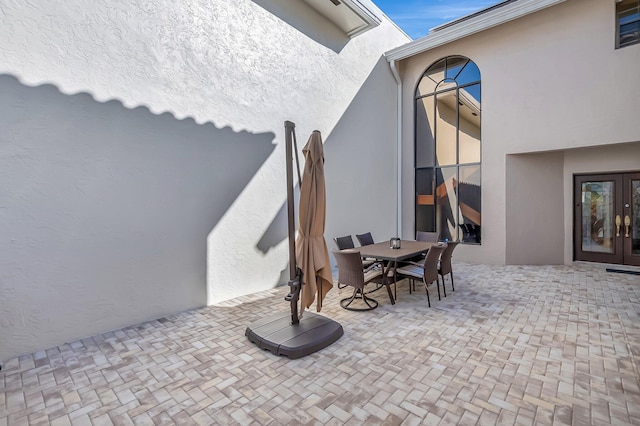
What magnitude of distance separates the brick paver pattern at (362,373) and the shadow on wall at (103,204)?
0.50 m

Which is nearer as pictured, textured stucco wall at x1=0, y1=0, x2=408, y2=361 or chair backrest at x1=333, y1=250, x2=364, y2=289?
textured stucco wall at x1=0, y1=0, x2=408, y2=361

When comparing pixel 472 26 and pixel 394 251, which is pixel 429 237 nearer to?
pixel 394 251

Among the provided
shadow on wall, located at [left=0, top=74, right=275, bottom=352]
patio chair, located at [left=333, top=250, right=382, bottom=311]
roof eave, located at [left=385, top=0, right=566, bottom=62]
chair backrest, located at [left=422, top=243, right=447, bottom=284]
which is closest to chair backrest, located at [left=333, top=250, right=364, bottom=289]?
patio chair, located at [left=333, top=250, right=382, bottom=311]

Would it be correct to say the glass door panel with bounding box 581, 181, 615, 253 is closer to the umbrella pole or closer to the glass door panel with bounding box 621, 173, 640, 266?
the glass door panel with bounding box 621, 173, 640, 266

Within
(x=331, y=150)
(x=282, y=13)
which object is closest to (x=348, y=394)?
(x=331, y=150)

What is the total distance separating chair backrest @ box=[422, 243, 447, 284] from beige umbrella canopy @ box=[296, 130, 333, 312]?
5.46 ft

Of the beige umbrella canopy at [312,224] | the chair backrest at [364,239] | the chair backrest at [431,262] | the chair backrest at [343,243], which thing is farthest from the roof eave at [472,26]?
the beige umbrella canopy at [312,224]

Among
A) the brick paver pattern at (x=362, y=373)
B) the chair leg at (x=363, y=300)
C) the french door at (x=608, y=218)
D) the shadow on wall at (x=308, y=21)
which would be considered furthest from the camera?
the french door at (x=608, y=218)

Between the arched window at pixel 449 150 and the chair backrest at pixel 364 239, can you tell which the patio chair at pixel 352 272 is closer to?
the chair backrest at pixel 364 239

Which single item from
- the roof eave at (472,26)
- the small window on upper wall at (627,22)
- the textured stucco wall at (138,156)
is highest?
the roof eave at (472,26)

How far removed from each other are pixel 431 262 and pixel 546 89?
16.8 feet

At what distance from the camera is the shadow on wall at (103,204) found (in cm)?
320

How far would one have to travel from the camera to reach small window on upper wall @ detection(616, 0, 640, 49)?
602 centimetres

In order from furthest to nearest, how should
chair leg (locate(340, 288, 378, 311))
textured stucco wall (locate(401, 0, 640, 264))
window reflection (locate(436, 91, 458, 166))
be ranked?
window reflection (locate(436, 91, 458, 166)), textured stucco wall (locate(401, 0, 640, 264)), chair leg (locate(340, 288, 378, 311))
